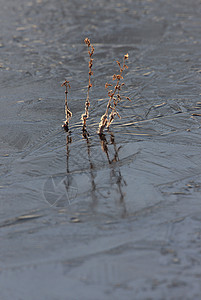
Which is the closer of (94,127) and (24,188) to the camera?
(24,188)

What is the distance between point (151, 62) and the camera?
5.46 meters

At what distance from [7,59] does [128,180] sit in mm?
3596

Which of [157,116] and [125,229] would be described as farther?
[157,116]

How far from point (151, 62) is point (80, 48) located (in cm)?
136

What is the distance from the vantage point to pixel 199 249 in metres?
2.28

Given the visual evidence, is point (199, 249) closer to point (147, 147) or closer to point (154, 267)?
point (154, 267)

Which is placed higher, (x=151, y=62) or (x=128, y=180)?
(x=151, y=62)

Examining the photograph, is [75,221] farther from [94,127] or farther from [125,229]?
[94,127]

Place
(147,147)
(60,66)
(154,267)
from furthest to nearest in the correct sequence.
Answer: 1. (60,66)
2. (147,147)
3. (154,267)

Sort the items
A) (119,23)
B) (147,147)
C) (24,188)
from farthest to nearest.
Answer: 1. (119,23)
2. (147,147)
3. (24,188)

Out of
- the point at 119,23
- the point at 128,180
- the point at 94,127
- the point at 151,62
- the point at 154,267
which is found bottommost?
the point at 154,267

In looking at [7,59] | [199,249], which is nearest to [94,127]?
[199,249]

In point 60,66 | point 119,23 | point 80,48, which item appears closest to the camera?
point 60,66

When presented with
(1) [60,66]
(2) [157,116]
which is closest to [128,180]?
(2) [157,116]
